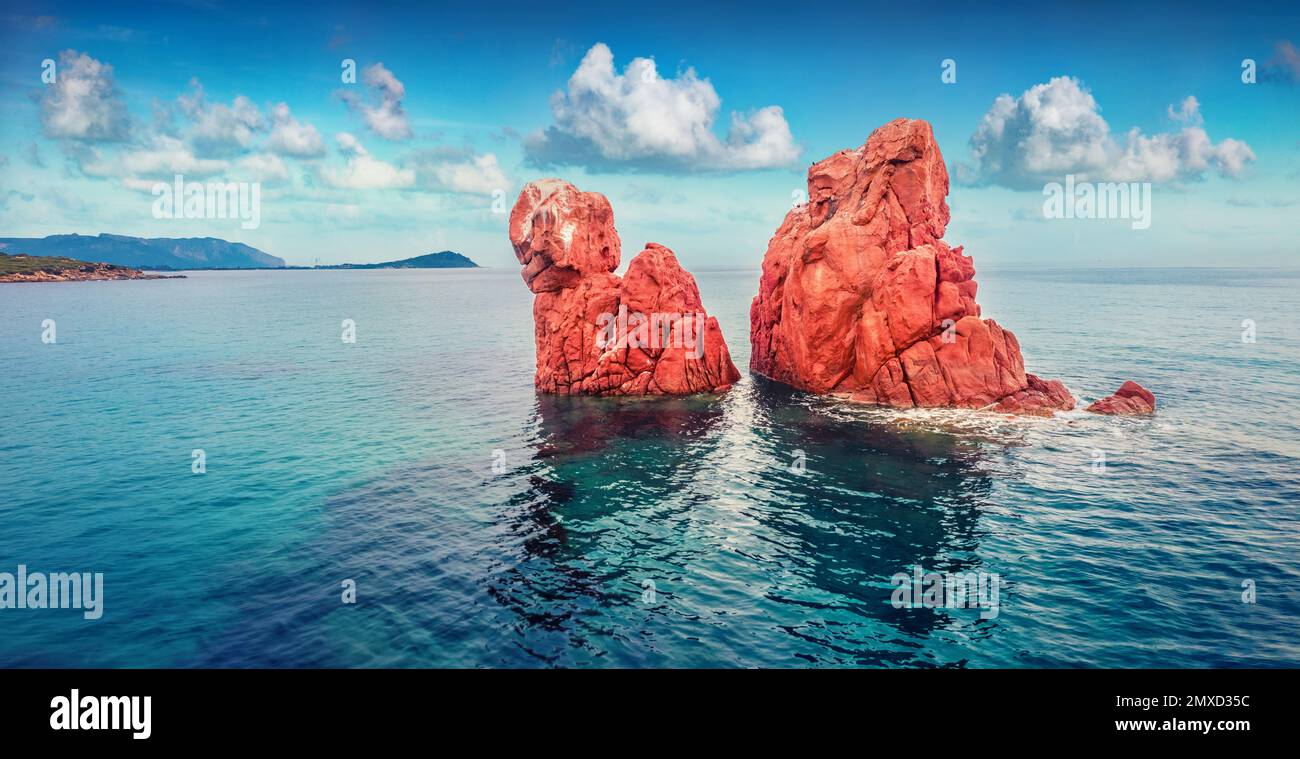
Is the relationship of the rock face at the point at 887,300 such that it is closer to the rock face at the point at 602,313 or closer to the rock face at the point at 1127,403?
the rock face at the point at 1127,403

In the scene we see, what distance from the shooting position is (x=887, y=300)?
60062 millimetres

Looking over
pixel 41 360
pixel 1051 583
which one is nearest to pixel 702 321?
pixel 1051 583

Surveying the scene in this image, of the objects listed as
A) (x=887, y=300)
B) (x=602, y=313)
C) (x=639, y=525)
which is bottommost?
(x=639, y=525)

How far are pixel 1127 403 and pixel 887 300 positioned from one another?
2121 centimetres

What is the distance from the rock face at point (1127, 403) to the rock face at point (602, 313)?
33.4 metres

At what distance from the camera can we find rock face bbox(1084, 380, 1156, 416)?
5569 centimetres

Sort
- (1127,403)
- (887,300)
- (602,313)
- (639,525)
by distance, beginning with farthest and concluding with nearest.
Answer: (602,313)
(887,300)
(1127,403)
(639,525)

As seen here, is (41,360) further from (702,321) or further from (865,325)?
(865,325)

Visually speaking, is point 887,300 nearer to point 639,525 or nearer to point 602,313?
point 602,313

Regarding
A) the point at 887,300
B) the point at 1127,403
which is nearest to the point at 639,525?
the point at 887,300

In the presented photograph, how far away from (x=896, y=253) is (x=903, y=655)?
155ft

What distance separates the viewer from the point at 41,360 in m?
87.1

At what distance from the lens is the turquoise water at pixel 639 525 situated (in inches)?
1011

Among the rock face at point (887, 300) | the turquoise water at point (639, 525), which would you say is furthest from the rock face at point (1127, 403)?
the rock face at point (887, 300)
